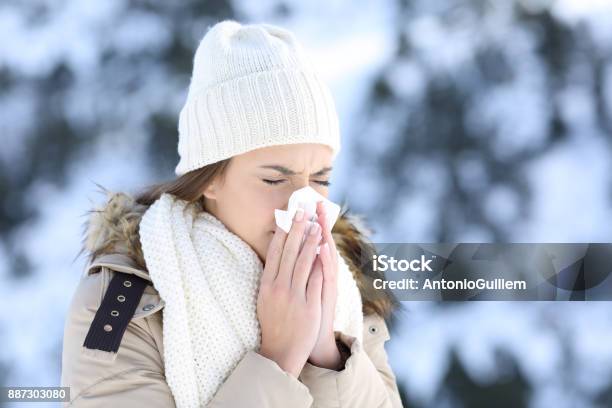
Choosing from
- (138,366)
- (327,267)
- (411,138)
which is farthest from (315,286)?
(411,138)

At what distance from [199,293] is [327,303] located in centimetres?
21

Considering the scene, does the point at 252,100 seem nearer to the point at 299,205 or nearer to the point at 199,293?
the point at 299,205

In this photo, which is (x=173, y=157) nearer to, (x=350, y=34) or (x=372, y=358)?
(x=350, y=34)

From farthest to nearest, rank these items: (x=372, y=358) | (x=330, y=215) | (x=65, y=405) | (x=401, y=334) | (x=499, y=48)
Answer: (x=499, y=48)
(x=401, y=334)
(x=372, y=358)
(x=330, y=215)
(x=65, y=405)

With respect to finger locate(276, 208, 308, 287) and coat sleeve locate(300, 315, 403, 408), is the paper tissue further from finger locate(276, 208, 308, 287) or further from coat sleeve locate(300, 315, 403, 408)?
coat sleeve locate(300, 315, 403, 408)

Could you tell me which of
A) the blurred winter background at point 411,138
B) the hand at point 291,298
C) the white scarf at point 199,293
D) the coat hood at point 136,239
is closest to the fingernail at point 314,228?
the hand at point 291,298

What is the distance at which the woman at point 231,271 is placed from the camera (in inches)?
47.1

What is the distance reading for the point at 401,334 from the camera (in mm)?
2461

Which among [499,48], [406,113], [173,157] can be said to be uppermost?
[499,48]

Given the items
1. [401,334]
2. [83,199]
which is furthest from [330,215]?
[83,199]

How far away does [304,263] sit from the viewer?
4.07 feet

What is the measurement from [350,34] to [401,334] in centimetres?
101

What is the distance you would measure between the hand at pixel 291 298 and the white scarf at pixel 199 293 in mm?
56

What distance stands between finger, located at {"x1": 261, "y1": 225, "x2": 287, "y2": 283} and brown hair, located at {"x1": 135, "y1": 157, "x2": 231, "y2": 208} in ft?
0.59
